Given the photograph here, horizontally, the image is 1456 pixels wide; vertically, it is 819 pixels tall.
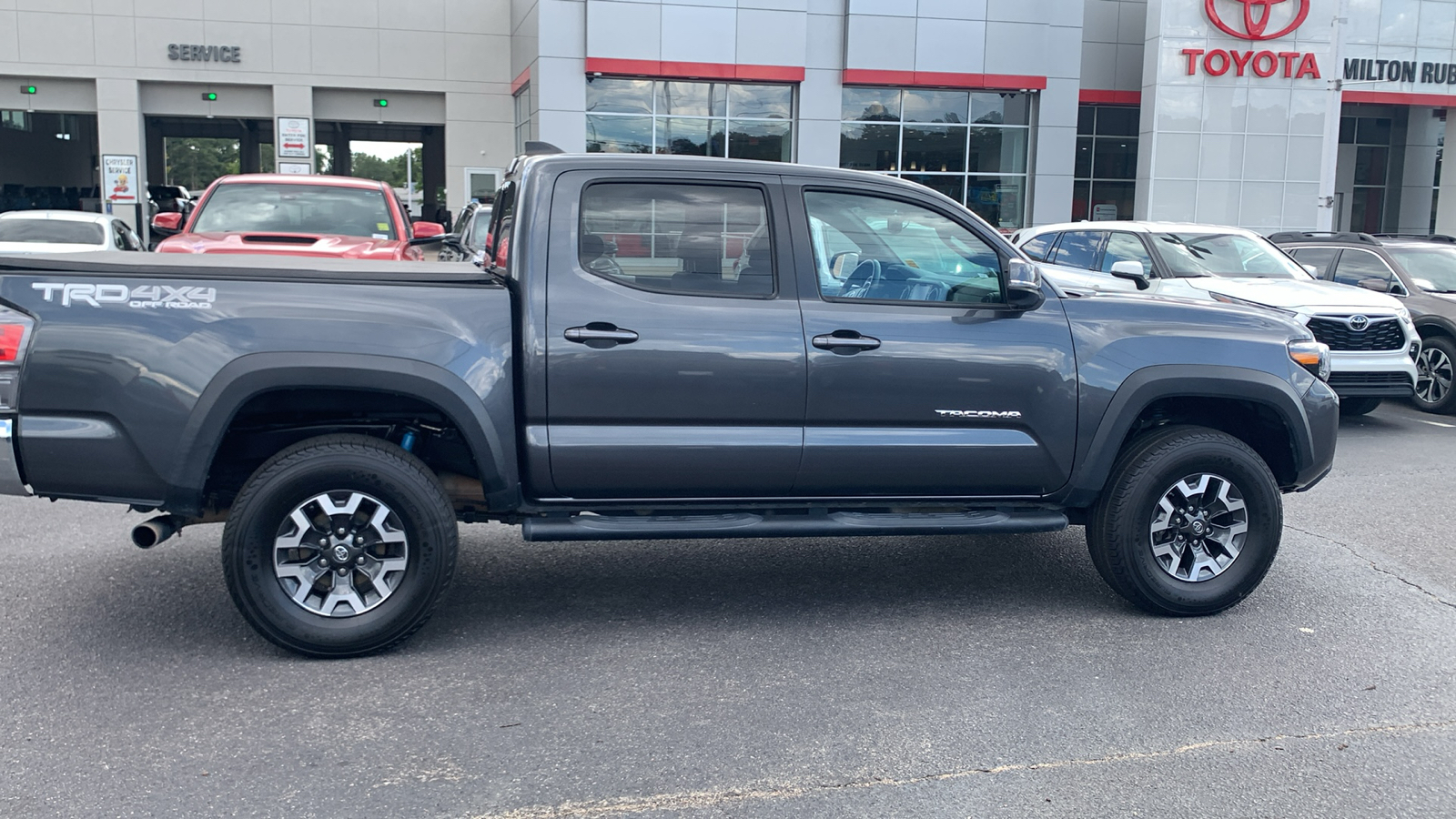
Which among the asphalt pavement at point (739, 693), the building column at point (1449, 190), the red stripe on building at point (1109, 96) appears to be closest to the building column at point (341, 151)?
the red stripe on building at point (1109, 96)

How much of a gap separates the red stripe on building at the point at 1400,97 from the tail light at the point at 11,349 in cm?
3227

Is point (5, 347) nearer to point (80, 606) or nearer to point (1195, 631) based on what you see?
point (80, 606)

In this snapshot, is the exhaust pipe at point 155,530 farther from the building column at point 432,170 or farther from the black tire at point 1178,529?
the building column at point 432,170

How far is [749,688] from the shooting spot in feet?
Answer: 14.8

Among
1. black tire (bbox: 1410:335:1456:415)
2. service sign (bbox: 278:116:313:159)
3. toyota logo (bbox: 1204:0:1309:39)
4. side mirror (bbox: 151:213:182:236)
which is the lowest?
black tire (bbox: 1410:335:1456:415)

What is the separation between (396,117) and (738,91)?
10956 mm

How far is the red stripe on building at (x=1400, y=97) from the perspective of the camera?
99.3 feet

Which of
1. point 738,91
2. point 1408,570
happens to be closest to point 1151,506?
point 1408,570

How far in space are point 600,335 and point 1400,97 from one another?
31953 millimetres

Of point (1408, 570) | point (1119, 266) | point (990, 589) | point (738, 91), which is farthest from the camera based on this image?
point (738, 91)

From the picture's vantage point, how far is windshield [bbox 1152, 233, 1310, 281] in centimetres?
1155

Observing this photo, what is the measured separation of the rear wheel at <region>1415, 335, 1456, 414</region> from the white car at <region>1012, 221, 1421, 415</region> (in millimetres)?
263

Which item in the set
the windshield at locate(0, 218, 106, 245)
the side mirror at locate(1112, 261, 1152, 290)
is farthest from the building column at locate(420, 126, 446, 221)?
the side mirror at locate(1112, 261, 1152, 290)

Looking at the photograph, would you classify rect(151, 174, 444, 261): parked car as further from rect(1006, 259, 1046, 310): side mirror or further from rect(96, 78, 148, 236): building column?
rect(96, 78, 148, 236): building column
